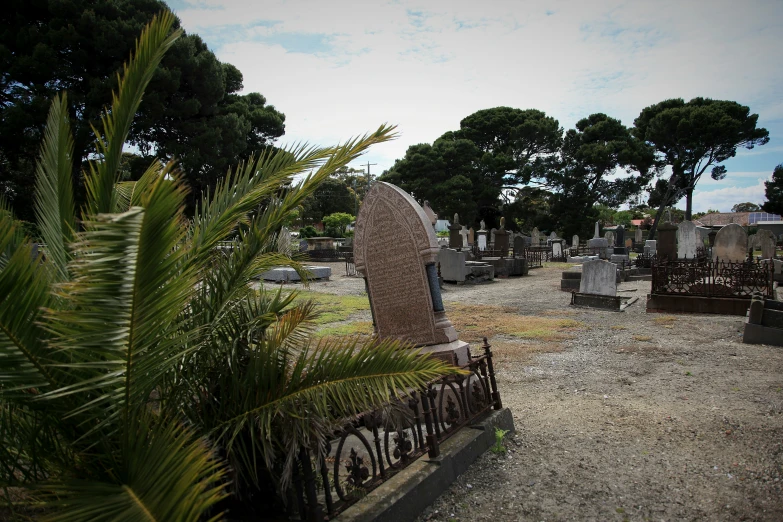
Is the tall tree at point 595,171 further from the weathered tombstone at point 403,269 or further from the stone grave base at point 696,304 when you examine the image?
the weathered tombstone at point 403,269

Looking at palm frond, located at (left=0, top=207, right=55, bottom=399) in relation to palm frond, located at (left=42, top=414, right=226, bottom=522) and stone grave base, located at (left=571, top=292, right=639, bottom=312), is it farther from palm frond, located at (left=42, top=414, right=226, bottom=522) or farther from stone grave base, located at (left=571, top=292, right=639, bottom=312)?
stone grave base, located at (left=571, top=292, right=639, bottom=312)

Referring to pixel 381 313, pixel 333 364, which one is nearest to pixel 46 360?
pixel 333 364

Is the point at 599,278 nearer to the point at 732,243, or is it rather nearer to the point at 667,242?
the point at 667,242

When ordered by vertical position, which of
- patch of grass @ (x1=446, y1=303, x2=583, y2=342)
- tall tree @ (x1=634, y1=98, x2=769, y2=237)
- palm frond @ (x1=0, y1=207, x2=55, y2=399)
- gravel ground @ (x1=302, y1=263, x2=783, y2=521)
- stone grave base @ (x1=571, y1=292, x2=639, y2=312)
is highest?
tall tree @ (x1=634, y1=98, x2=769, y2=237)

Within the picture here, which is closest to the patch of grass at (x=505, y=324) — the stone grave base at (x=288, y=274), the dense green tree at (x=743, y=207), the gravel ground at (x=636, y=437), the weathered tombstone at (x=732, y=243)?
the gravel ground at (x=636, y=437)

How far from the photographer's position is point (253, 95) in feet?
98.8

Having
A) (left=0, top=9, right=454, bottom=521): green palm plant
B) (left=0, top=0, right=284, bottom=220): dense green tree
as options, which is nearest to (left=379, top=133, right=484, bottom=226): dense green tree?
(left=0, top=0, right=284, bottom=220): dense green tree

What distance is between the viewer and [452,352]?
5484 mm

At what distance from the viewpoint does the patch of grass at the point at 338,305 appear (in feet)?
36.1

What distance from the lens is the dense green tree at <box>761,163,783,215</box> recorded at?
149ft

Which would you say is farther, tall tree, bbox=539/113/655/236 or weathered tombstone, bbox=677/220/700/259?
tall tree, bbox=539/113/655/236

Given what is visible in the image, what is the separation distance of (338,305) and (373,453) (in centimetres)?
952

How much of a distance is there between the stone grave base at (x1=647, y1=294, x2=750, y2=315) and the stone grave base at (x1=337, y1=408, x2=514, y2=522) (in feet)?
27.4

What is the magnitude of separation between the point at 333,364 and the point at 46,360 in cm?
117
